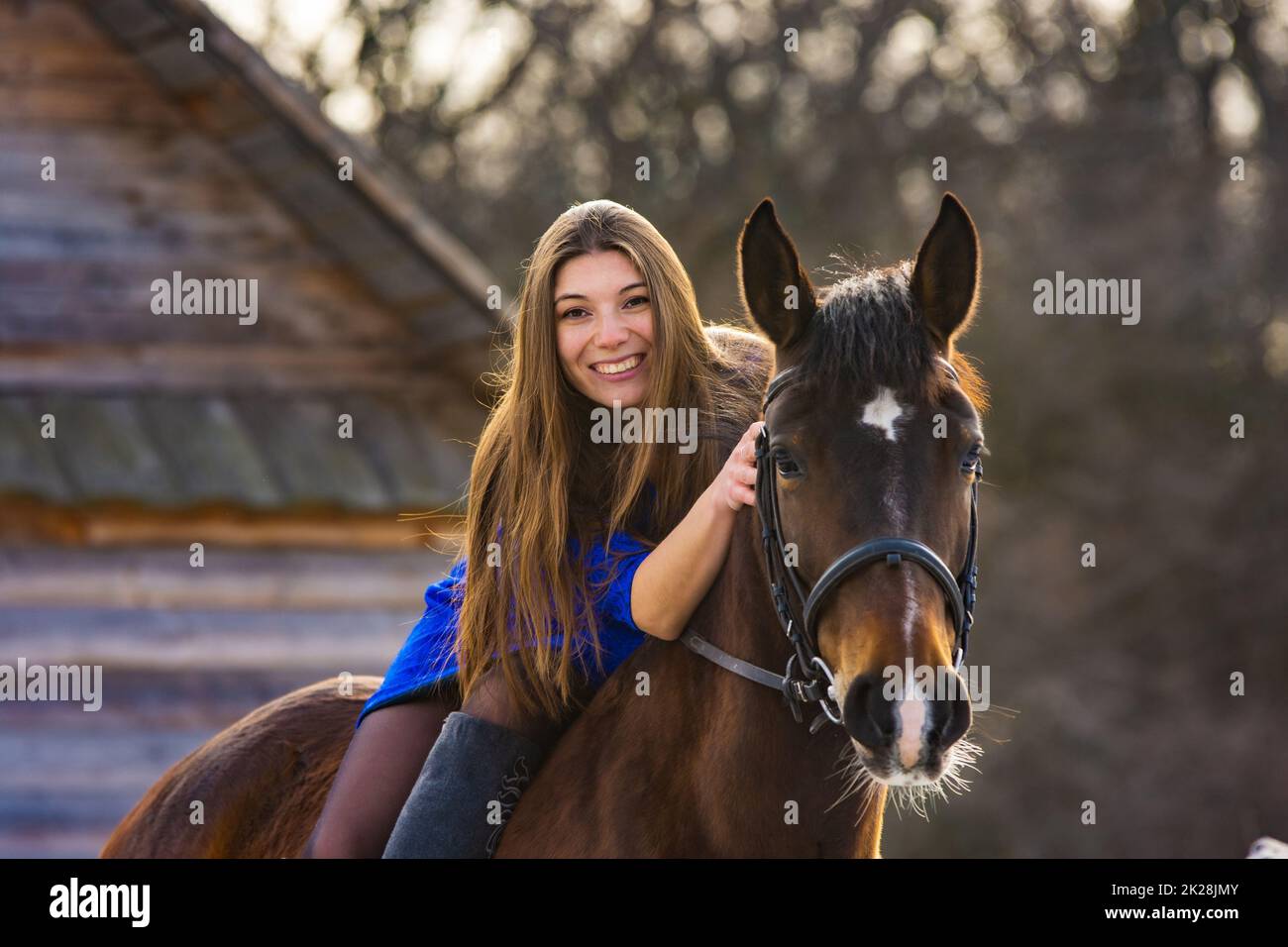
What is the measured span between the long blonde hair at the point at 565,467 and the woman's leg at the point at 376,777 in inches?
6.9

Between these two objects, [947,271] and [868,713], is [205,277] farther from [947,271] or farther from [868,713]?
[868,713]

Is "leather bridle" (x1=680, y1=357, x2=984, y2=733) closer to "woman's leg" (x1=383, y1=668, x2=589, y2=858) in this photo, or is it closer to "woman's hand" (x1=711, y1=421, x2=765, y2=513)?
"woman's hand" (x1=711, y1=421, x2=765, y2=513)

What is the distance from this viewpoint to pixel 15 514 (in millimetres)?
7668

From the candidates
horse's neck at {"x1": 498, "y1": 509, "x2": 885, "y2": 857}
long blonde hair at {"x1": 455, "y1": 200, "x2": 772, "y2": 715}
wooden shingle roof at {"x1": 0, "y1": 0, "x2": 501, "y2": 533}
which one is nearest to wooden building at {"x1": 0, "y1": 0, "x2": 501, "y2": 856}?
wooden shingle roof at {"x1": 0, "y1": 0, "x2": 501, "y2": 533}

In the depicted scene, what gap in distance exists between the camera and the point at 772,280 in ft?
10.1

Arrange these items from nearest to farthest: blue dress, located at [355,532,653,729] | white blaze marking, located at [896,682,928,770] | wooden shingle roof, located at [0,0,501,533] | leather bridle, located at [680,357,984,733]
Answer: white blaze marking, located at [896,682,928,770], leather bridle, located at [680,357,984,733], blue dress, located at [355,532,653,729], wooden shingle roof, located at [0,0,501,533]

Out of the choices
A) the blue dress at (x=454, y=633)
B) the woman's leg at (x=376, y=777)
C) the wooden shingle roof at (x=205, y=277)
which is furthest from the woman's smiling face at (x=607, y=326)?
the wooden shingle roof at (x=205, y=277)

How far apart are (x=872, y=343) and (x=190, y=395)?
578 centimetres

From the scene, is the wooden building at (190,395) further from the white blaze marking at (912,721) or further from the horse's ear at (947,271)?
the white blaze marking at (912,721)

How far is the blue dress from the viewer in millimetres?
3285

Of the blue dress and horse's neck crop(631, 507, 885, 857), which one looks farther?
the blue dress

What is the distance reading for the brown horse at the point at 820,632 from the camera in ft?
8.69

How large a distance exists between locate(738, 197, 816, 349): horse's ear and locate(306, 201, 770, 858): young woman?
0.55 ft
